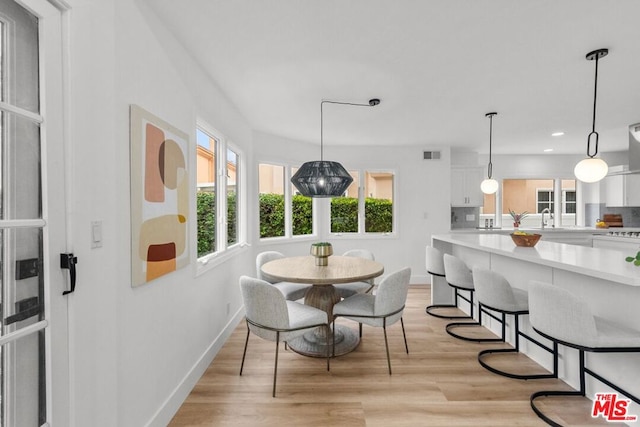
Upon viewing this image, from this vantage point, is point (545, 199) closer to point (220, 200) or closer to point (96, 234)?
point (220, 200)

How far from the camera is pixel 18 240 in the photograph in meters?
1.07

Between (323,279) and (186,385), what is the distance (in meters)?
1.23

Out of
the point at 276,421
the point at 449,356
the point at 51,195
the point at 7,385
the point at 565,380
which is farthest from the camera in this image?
the point at 449,356

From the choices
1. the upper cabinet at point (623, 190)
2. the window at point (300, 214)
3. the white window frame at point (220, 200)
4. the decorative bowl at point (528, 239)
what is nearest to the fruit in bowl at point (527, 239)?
the decorative bowl at point (528, 239)

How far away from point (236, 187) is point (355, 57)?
2314 mm

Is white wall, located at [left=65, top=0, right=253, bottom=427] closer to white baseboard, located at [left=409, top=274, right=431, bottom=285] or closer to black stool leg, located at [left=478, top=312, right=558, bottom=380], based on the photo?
black stool leg, located at [left=478, top=312, right=558, bottom=380]

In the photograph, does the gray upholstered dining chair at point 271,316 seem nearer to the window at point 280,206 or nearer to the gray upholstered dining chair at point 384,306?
the gray upholstered dining chair at point 384,306

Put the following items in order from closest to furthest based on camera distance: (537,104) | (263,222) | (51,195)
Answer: (51,195) → (537,104) → (263,222)

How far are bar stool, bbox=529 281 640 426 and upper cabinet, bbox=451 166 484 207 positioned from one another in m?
4.04

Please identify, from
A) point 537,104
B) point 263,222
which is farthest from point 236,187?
point 537,104

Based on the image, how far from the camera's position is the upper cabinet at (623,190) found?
17.0ft

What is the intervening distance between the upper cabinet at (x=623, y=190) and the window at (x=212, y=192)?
6038 mm

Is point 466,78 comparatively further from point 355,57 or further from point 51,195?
point 51,195

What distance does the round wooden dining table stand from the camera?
2500 mm
